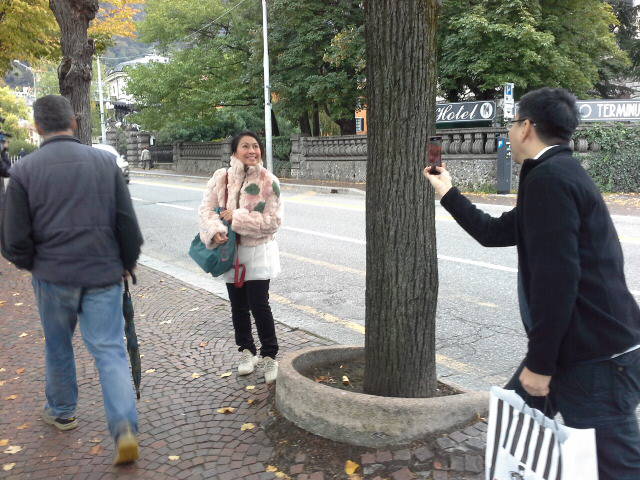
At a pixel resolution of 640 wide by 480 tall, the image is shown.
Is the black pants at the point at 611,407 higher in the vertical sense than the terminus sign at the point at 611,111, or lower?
lower

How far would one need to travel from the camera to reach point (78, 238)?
3045 mm

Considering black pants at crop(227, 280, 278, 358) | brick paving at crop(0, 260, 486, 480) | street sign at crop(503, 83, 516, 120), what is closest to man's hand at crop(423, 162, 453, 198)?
brick paving at crop(0, 260, 486, 480)

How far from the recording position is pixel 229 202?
410cm

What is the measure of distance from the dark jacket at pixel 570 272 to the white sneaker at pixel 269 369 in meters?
2.33

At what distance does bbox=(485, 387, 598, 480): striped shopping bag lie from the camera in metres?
1.88

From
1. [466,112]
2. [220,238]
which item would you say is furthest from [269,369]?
[466,112]

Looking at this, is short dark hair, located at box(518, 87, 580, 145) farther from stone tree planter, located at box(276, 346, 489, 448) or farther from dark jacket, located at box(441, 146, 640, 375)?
stone tree planter, located at box(276, 346, 489, 448)

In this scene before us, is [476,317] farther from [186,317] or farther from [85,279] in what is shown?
[85,279]

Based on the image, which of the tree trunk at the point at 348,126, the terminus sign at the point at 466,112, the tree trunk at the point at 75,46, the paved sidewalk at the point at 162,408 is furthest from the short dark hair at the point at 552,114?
the tree trunk at the point at 348,126

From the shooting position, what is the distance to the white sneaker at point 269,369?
409cm

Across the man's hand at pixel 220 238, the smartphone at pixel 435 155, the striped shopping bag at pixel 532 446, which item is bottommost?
the striped shopping bag at pixel 532 446

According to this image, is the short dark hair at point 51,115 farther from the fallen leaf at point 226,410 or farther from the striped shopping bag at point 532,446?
the striped shopping bag at point 532,446

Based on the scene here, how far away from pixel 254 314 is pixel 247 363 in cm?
39

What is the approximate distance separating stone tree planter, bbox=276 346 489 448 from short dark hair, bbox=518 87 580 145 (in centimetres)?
150
